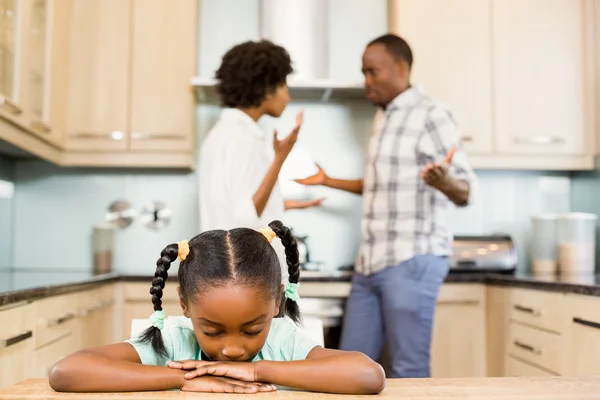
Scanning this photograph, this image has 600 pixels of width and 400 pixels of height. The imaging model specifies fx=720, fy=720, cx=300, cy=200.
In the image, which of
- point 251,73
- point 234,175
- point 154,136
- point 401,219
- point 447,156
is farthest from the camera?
point 154,136

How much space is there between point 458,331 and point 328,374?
196cm

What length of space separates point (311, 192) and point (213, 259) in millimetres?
2151

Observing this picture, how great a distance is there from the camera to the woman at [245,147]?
1.89 m

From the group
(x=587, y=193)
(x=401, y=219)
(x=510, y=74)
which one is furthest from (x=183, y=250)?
(x=587, y=193)

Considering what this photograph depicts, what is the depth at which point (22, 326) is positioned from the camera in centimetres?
181

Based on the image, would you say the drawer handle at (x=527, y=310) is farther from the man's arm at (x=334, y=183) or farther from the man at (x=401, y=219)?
the man's arm at (x=334, y=183)

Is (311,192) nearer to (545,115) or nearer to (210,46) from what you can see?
(210,46)

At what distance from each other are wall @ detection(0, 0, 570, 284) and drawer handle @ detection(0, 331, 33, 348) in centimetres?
127

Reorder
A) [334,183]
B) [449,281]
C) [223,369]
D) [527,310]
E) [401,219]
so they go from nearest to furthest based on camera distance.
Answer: [223,369] < [401,219] < [527,310] < [334,183] < [449,281]

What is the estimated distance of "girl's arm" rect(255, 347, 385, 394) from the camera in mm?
909

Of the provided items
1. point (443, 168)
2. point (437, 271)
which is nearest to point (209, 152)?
point (443, 168)

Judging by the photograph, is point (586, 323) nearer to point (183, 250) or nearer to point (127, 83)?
point (183, 250)

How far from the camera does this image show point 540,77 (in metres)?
3.01

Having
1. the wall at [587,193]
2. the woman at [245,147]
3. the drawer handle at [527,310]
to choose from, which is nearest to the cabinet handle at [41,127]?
the woman at [245,147]
